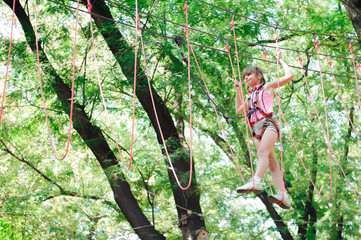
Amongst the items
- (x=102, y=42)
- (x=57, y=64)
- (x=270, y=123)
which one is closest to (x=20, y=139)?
(x=57, y=64)

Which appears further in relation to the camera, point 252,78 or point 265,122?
point 252,78

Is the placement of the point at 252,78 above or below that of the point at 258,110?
above

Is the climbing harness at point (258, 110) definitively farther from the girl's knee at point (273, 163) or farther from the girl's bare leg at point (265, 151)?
the girl's knee at point (273, 163)

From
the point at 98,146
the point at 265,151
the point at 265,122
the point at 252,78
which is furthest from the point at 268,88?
the point at 98,146

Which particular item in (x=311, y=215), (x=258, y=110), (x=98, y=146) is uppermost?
(x=98, y=146)

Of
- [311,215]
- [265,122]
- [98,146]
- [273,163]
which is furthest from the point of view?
[311,215]

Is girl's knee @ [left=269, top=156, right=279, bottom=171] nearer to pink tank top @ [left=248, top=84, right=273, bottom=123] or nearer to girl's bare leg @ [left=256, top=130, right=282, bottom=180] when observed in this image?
girl's bare leg @ [left=256, top=130, right=282, bottom=180]

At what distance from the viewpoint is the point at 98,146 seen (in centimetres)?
664

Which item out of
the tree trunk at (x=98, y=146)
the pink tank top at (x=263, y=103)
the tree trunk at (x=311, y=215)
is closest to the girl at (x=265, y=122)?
the pink tank top at (x=263, y=103)

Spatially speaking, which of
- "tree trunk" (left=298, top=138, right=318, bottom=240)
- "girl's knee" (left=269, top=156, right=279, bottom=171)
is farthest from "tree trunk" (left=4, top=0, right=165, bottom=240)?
"tree trunk" (left=298, top=138, right=318, bottom=240)

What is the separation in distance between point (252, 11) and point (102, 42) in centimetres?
226

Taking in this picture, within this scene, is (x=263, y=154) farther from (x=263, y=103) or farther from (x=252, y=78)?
(x=252, y=78)

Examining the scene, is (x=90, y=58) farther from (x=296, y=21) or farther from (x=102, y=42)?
(x=296, y=21)

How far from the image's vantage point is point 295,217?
29.5 feet
